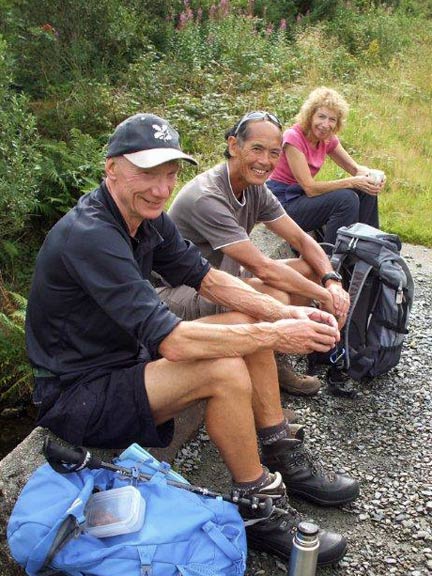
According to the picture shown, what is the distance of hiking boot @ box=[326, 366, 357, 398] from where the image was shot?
4.18m

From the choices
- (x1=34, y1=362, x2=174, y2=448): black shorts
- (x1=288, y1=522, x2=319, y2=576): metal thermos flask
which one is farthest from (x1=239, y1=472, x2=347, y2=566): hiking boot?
(x1=34, y1=362, x2=174, y2=448): black shorts

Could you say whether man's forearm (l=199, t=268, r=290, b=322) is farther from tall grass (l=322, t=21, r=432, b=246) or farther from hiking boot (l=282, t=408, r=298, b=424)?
tall grass (l=322, t=21, r=432, b=246)

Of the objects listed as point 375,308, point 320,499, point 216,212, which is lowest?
point 320,499

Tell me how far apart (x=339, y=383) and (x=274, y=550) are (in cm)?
153

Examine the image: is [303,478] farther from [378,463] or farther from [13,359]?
[13,359]

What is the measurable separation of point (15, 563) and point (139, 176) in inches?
62.6

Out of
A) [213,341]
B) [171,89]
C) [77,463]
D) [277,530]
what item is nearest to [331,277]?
[213,341]

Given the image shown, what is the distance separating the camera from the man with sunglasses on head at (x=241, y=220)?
144 inches

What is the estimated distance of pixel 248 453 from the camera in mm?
2783

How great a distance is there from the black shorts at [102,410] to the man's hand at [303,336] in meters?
0.63

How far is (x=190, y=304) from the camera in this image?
368 cm

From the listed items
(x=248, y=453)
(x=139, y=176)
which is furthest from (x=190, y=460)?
(x=139, y=176)

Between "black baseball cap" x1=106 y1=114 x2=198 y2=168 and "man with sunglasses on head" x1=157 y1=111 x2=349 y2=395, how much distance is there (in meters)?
0.89

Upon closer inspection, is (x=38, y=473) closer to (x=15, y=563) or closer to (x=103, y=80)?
(x=15, y=563)
